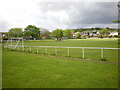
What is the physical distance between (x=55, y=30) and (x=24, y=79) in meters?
104

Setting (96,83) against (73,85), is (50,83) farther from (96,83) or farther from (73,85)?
A: (96,83)

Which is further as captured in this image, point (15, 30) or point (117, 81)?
point (15, 30)

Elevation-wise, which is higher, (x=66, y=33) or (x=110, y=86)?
(x=66, y=33)

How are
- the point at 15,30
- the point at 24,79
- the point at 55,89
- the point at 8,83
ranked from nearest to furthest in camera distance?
the point at 55,89 < the point at 8,83 < the point at 24,79 < the point at 15,30

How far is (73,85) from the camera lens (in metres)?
4.75

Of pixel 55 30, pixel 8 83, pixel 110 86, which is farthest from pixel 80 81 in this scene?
pixel 55 30

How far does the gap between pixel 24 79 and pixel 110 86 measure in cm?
339

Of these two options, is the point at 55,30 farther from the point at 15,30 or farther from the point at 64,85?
the point at 64,85

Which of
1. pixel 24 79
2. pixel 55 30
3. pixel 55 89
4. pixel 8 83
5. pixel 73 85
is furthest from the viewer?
pixel 55 30

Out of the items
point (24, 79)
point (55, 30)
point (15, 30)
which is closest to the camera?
point (24, 79)

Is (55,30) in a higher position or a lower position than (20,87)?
higher

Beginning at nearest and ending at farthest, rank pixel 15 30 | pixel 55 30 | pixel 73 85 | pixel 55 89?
pixel 55 89 → pixel 73 85 → pixel 15 30 → pixel 55 30

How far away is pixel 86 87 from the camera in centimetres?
453

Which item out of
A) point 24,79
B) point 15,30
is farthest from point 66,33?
point 24,79
